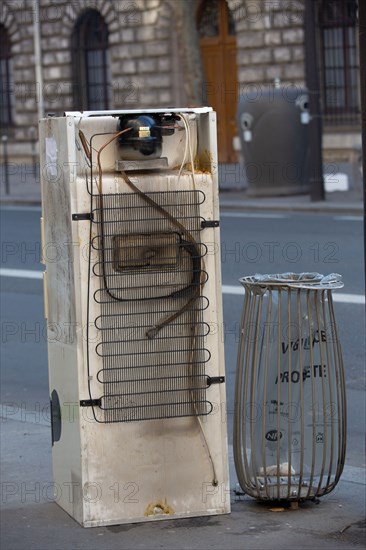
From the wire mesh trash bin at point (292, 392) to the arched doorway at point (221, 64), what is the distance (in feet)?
81.7

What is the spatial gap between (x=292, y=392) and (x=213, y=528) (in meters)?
0.69

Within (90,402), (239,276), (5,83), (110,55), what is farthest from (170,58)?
(90,402)

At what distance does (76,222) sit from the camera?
4.98 metres

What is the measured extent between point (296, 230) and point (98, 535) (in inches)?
479

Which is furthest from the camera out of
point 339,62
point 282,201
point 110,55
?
point 110,55

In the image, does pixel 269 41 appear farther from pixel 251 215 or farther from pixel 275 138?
pixel 251 215

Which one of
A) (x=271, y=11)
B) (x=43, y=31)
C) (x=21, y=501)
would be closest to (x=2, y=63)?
(x=43, y=31)

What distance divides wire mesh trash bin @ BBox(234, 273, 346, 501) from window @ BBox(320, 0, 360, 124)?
2302 cm

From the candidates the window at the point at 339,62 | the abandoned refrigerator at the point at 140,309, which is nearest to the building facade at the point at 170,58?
the window at the point at 339,62

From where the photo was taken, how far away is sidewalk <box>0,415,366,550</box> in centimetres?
495

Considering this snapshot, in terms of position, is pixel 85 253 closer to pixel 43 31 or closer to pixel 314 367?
pixel 314 367

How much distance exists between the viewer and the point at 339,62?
1131 inches

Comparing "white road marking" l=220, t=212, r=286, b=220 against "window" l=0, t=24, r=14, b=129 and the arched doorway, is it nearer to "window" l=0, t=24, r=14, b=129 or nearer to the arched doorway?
the arched doorway

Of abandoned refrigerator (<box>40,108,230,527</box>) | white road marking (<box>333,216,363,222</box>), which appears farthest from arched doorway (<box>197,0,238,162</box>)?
abandoned refrigerator (<box>40,108,230,527</box>)
